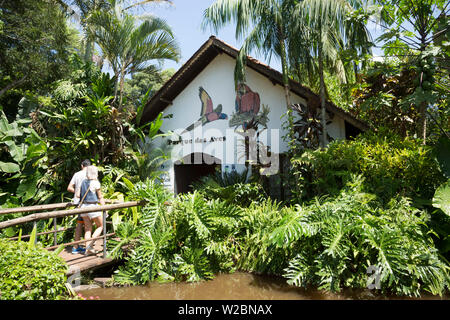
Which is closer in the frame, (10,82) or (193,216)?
(193,216)

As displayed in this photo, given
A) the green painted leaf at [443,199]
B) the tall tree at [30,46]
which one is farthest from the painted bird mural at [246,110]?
the tall tree at [30,46]

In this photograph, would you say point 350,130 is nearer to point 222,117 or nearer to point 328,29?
point 328,29

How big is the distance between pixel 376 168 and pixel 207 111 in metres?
5.28

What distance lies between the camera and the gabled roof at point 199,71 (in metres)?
7.02

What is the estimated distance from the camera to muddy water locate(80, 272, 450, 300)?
163 inches

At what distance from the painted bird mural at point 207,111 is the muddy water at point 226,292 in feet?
17.0

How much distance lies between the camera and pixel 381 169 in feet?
17.2

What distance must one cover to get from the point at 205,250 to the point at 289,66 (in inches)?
192

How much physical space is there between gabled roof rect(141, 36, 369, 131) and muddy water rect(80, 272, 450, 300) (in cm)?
404

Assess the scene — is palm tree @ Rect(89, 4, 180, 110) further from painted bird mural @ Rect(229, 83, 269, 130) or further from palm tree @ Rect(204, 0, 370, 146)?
painted bird mural @ Rect(229, 83, 269, 130)

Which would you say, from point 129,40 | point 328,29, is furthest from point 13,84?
point 328,29

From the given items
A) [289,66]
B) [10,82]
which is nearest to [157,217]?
[289,66]

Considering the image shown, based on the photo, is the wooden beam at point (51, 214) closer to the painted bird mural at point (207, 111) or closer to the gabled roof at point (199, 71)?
the painted bird mural at point (207, 111)
